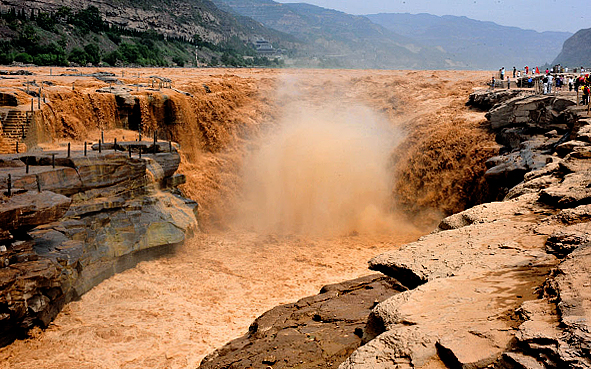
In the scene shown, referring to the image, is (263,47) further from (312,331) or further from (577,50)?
(312,331)

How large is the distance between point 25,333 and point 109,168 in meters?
5.03

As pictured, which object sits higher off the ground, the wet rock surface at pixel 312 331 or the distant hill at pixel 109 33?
the distant hill at pixel 109 33

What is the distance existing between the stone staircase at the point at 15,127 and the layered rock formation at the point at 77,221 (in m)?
2.03

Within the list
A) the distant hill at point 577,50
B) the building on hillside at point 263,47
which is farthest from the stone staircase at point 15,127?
the distant hill at point 577,50

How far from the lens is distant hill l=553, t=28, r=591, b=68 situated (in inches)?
4333

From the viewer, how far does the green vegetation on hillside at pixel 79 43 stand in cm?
4691

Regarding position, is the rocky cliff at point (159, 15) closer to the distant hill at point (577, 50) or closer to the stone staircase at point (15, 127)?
the stone staircase at point (15, 127)

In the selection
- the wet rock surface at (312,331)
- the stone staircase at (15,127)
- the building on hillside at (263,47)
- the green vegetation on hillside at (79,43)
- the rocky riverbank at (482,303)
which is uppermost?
the building on hillside at (263,47)

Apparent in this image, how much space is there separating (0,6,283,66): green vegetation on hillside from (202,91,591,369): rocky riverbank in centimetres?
4353

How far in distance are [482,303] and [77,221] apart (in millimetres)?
11223


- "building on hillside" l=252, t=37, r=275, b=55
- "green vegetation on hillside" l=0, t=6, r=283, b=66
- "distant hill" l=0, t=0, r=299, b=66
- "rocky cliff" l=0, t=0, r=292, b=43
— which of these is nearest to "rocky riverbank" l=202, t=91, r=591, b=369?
"green vegetation on hillside" l=0, t=6, r=283, b=66

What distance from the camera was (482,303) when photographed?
4.79 meters

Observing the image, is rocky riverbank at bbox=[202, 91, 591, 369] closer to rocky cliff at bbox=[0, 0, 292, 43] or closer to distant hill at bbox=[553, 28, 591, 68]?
rocky cliff at bbox=[0, 0, 292, 43]

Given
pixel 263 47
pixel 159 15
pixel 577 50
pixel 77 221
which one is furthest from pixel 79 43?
pixel 577 50
